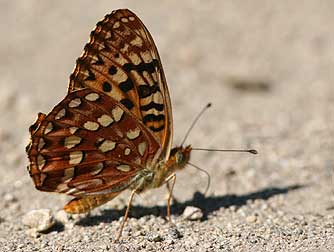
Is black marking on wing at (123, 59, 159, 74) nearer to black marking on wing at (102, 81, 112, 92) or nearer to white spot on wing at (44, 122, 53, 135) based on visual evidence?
black marking on wing at (102, 81, 112, 92)

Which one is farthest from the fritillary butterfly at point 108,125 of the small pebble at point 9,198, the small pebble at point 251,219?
the small pebble at point 9,198

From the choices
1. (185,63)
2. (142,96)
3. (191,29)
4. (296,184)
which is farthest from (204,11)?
(142,96)

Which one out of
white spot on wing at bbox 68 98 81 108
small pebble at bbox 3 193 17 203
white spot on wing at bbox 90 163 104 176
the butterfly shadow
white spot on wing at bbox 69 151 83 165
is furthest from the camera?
small pebble at bbox 3 193 17 203

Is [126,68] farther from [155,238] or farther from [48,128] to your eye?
[155,238]

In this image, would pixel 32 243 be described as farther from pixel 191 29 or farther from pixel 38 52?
pixel 191 29

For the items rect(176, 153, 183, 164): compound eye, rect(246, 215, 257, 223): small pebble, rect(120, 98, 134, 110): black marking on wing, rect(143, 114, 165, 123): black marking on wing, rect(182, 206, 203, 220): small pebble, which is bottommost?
rect(246, 215, 257, 223): small pebble

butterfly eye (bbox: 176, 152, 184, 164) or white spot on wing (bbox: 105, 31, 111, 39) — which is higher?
white spot on wing (bbox: 105, 31, 111, 39)

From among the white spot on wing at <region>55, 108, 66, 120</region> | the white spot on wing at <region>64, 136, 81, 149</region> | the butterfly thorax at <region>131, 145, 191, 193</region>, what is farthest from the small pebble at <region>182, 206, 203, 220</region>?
the white spot on wing at <region>55, 108, 66, 120</region>

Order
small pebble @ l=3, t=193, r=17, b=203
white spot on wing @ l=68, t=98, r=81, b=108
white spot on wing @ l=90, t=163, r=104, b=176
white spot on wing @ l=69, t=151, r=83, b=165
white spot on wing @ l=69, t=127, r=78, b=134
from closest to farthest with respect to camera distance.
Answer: white spot on wing @ l=68, t=98, r=81, b=108 → white spot on wing @ l=69, t=127, r=78, b=134 → white spot on wing @ l=69, t=151, r=83, b=165 → white spot on wing @ l=90, t=163, r=104, b=176 → small pebble @ l=3, t=193, r=17, b=203

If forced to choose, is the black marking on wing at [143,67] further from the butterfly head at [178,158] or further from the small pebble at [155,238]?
the small pebble at [155,238]
